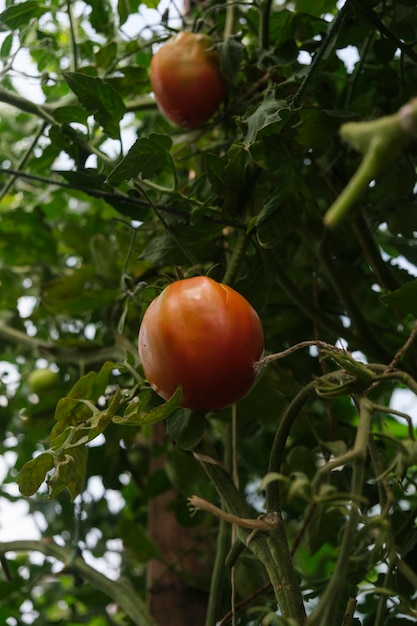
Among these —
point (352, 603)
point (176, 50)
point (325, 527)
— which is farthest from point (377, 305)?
point (352, 603)

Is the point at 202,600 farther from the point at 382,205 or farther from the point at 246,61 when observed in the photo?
the point at 246,61

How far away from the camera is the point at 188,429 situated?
613 millimetres

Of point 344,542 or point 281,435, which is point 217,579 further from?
point 344,542

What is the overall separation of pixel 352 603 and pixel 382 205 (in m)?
0.52

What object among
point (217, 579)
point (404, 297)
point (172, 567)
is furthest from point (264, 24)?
point (172, 567)

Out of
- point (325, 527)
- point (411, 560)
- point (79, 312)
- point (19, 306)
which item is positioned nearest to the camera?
point (411, 560)

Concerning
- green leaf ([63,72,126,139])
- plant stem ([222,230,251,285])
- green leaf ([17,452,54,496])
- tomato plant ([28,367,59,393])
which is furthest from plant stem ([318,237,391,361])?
tomato plant ([28,367,59,393])

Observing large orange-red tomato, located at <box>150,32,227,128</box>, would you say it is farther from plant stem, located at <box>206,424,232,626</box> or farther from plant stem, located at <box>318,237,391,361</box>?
plant stem, located at <box>206,424,232,626</box>

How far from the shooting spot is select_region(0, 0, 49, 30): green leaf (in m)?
0.83

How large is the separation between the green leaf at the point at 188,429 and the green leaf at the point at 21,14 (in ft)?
1.66

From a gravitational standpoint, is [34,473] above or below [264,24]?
below

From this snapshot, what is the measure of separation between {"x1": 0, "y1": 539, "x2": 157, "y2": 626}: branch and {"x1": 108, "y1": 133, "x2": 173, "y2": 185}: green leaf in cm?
46

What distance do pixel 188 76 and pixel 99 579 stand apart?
1.94ft

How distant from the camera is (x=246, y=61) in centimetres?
88
